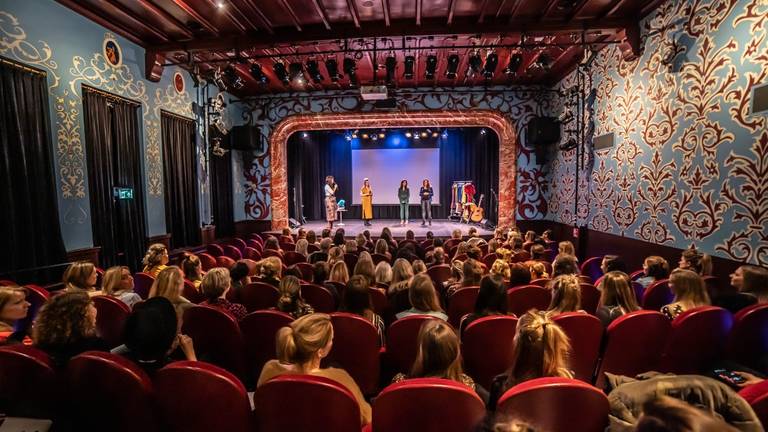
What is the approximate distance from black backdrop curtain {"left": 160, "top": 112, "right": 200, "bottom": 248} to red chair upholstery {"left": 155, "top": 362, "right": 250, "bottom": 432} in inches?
242

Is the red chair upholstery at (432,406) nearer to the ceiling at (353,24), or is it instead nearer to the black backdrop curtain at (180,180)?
the ceiling at (353,24)

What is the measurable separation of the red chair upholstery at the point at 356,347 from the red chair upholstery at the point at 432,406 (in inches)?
37.3

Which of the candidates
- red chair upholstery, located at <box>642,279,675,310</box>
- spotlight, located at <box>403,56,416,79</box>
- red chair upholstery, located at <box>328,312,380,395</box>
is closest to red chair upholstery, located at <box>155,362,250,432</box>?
red chair upholstery, located at <box>328,312,380,395</box>

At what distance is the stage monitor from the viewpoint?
47.3 feet

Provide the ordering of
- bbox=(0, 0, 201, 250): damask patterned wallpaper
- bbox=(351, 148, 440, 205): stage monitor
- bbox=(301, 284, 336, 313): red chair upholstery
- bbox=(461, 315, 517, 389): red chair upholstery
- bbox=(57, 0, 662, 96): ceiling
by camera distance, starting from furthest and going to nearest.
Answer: bbox=(351, 148, 440, 205): stage monitor, bbox=(57, 0, 662, 96): ceiling, bbox=(0, 0, 201, 250): damask patterned wallpaper, bbox=(301, 284, 336, 313): red chair upholstery, bbox=(461, 315, 517, 389): red chair upholstery

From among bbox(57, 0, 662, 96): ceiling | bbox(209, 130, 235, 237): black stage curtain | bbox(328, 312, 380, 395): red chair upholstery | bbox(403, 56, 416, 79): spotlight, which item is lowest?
bbox(328, 312, 380, 395): red chair upholstery

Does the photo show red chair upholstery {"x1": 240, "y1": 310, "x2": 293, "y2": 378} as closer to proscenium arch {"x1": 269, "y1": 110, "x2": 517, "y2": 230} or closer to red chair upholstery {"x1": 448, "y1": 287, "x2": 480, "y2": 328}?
red chair upholstery {"x1": 448, "y1": 287, "x2": 480, "y2": 328}

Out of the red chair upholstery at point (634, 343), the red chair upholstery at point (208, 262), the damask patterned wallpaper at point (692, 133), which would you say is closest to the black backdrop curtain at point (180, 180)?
the red chair upholstery at point (208, 262)

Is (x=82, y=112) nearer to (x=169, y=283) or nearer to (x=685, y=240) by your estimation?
(x=169, y=283)

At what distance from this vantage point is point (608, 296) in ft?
8.40

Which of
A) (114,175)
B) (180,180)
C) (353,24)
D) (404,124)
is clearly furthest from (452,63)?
(114,175)

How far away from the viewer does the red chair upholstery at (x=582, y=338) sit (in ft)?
6.82

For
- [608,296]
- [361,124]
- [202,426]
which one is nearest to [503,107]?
[361,124]

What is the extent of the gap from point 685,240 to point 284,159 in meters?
8.30
